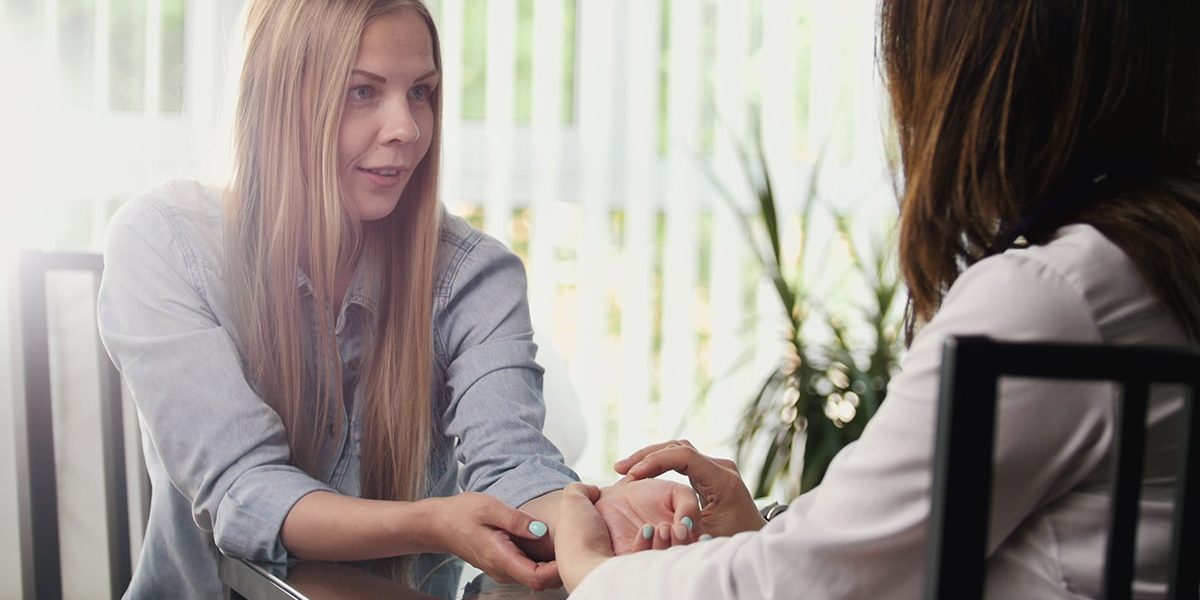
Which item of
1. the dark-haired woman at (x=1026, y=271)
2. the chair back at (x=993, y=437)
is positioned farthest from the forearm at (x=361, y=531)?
the chair back at (x=993, y=437)

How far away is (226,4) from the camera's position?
3.10 meters

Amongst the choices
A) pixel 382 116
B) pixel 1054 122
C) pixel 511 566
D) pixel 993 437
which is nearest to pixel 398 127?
pixel 382 116

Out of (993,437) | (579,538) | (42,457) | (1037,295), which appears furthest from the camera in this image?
(42,457)

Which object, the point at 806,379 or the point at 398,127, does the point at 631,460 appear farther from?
the point at 806,379

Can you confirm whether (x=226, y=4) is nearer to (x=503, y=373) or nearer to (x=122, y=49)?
(x=122, y=49)

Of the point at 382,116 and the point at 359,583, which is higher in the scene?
the point at 382,116

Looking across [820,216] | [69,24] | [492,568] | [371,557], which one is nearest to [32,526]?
[371,557]

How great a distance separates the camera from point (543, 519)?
1368 millimetres

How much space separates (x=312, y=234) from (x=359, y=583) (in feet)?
1.83

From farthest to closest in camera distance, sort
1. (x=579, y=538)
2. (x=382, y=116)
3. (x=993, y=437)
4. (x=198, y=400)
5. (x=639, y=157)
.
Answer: (x=639, y=157)
(x=382, y=116)
(x=198, y=400)
(x=579, y=538)
(x=993, y=437)

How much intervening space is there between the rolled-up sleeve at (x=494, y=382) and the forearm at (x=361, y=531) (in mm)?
185

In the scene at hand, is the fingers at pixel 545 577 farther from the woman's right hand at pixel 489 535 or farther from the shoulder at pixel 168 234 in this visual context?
the shoulder at pixel 168 234

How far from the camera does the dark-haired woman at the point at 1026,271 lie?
806 mm

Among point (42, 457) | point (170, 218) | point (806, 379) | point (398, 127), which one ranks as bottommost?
point (806, 379)
